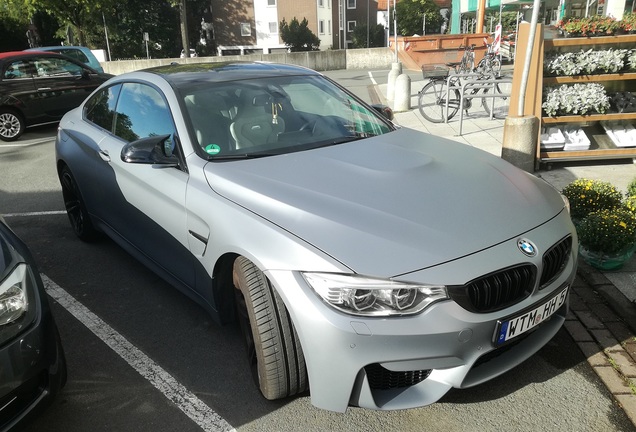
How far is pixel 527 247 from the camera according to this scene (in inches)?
100.0

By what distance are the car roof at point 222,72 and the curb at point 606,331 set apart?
2.60 m

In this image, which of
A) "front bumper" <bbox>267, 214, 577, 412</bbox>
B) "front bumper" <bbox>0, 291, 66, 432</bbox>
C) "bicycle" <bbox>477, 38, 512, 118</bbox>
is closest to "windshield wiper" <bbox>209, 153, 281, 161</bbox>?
"front bumper" <bbox>267, 214, 577, 412</bbox>

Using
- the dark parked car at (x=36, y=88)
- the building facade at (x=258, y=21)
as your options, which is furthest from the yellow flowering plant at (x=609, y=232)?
the building facade at (x=258, y=21)

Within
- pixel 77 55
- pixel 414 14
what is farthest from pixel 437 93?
pixel 414 14

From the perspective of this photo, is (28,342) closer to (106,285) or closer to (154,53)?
(106,285)

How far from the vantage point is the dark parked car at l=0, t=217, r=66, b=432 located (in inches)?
88.0

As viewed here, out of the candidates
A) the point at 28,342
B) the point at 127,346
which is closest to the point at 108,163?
the point at 127,346

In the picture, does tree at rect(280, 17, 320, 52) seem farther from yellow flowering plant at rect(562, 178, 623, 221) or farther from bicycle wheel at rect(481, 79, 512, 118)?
yellow flowering plant at rect(562, 178, 623, 221)

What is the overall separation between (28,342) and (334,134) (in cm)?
221

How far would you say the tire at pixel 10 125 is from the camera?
10.9m

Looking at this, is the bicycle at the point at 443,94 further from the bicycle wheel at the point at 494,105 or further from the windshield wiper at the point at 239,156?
the windshield wiper at the point at 239,156

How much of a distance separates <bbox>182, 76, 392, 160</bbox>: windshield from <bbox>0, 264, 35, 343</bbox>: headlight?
1.22 metres

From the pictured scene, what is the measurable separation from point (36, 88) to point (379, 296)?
11.0m

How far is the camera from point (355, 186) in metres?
2.87
